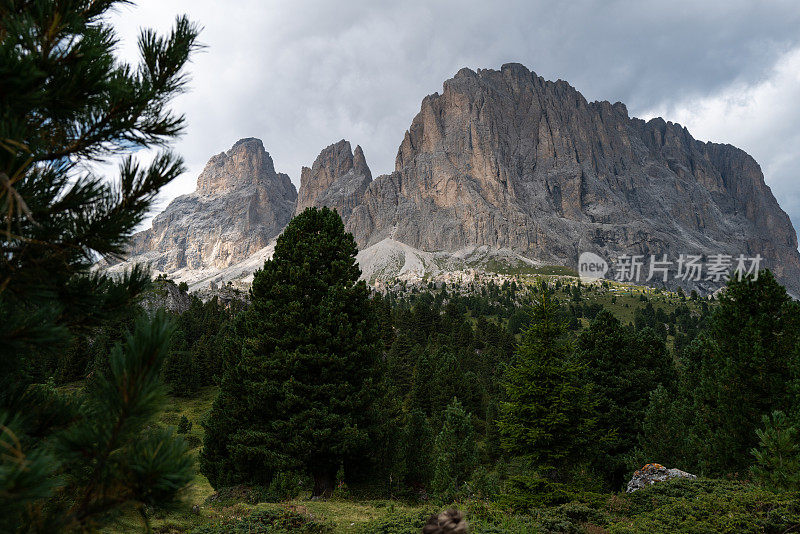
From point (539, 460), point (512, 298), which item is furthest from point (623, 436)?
point (512, 298)

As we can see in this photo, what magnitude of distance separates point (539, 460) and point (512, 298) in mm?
155867

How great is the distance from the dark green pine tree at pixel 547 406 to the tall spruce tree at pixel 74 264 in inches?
544

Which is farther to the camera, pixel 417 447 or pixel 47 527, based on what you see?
pixel 417 447

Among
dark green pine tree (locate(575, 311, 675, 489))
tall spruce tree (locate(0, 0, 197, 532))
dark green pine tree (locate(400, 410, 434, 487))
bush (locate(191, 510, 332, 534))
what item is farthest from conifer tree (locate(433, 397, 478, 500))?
tall spruce tree (locate(0, 0, 197, 532))

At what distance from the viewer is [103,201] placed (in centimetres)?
361

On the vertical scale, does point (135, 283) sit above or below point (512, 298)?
below

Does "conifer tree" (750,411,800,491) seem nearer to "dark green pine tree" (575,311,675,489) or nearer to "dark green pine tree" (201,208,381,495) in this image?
"dark green pine tree" (575,311,675,489)

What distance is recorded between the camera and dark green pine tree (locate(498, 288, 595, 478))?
46.4 ft

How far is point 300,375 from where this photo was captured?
57.7ft

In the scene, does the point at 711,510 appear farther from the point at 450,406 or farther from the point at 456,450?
the point at 450,406

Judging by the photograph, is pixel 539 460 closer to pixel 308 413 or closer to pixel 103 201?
pixel 308 413

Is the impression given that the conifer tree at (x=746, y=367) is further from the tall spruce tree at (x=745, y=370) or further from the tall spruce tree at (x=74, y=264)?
the tall spruce tree at (x=74, y=264)

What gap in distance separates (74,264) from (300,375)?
1490 centimetres

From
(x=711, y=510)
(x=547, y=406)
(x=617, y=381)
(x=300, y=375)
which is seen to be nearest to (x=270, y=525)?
(x=300, y=375)
